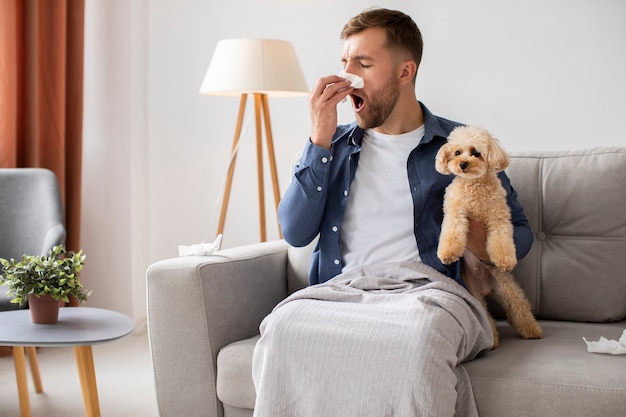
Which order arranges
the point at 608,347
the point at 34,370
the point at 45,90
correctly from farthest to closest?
the point at 45,90
the point at 34,370
the point at 608,347

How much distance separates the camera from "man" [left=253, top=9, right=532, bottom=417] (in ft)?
5.33

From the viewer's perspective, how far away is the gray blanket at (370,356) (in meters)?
1.60

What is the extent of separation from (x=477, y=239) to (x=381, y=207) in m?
0.28

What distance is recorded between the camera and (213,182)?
12.2 feet

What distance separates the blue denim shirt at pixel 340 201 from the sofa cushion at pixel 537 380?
1.03ft

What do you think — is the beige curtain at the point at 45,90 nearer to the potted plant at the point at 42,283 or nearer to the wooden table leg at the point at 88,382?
the potted plant at the point at 42,283

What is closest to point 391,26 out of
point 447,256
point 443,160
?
point 443,160

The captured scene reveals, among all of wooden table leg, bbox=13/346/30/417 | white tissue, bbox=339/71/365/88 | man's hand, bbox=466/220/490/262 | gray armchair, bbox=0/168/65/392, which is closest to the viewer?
man's hand, bbox=466/220/490/262

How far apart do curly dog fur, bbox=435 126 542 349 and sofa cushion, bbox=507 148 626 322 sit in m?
0.23

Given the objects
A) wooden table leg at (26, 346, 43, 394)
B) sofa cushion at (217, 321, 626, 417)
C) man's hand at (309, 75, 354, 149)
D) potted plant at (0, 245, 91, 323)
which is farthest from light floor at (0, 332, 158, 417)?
man's hand at (309, 75, 354, 149)

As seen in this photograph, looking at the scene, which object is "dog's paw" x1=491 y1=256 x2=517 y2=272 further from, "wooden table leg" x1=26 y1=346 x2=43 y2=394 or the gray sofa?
"wooden table leg" x1=26 y1=346 x2=43 y2=394

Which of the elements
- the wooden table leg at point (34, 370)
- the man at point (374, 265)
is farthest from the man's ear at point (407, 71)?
the wooden table leg at point (34, 370)

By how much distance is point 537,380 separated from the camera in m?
1.66

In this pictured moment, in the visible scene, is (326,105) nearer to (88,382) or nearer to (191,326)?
(191,326)
